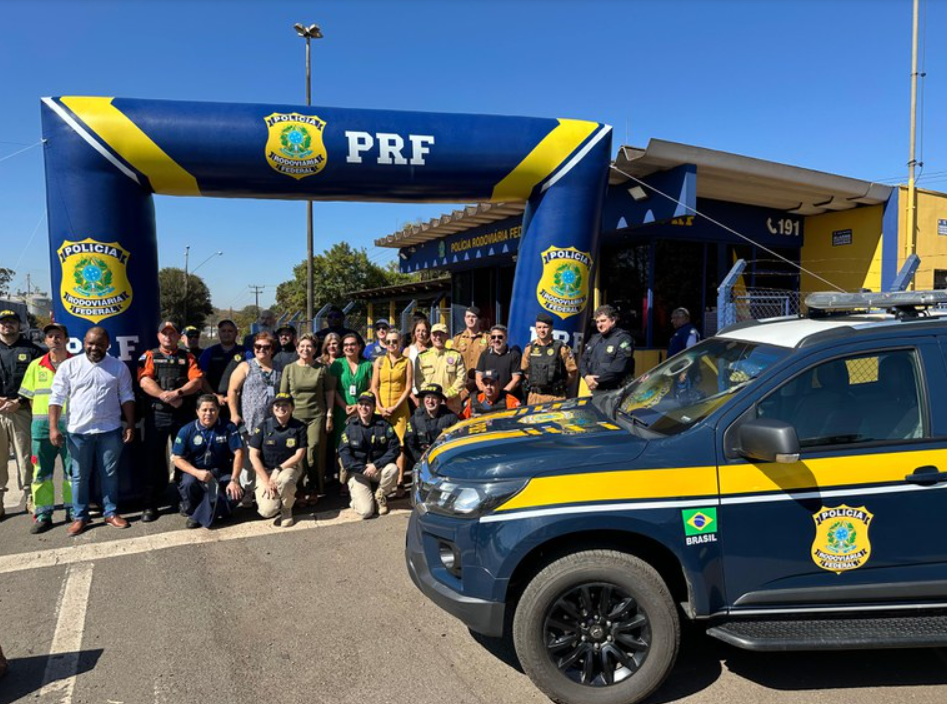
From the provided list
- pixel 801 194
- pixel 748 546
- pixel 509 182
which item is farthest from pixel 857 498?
pixel 801 194

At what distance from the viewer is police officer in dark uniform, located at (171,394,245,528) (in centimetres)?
517

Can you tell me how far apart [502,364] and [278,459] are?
2.48m

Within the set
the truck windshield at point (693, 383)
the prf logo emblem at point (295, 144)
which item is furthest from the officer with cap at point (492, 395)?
the prf logo emblem at point (295, 144)

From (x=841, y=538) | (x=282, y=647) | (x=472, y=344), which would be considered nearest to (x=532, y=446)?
(x=841, y=538)

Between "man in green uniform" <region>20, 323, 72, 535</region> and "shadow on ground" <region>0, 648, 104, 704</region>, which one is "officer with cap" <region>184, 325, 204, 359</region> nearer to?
"man in green uniform" <region>20, 323, 72, 535</region>

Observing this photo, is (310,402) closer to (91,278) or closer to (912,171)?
(91,278)

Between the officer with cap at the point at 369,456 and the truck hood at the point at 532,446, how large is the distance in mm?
2034

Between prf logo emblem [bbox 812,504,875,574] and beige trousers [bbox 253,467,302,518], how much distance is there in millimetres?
4137

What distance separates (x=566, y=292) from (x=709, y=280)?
5954 mm

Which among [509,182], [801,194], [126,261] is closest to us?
[126,261]

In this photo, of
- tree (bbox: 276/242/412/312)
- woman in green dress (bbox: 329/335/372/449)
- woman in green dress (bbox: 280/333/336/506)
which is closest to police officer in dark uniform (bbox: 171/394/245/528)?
woman in green dress (bbox: 280/333/336/506)

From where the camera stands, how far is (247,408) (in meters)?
5.84

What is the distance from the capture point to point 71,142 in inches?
211

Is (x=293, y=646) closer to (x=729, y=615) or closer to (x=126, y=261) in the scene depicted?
(x=729, y=615)
